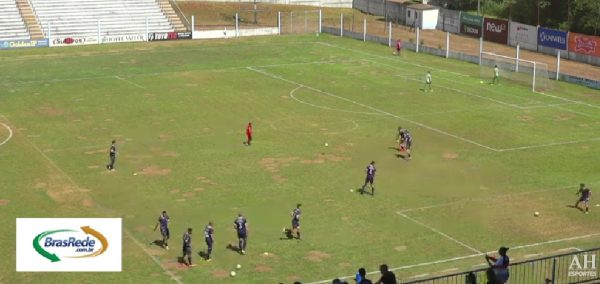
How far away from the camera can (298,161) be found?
5175 cm

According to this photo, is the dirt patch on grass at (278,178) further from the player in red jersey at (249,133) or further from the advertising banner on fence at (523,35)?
the advertising banner on fence at (523,35)

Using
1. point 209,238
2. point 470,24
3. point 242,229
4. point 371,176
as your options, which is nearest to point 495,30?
point 470,24

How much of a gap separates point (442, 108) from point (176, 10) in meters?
48.7

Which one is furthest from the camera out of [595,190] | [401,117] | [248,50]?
[248,50]

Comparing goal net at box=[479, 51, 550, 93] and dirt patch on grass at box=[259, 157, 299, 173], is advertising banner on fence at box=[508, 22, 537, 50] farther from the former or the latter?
dirt patch on grass at box=[259, 157, 299, 173]

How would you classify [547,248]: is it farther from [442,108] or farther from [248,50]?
[248,50]

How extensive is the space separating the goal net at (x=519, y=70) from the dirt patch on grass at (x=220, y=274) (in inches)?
1652

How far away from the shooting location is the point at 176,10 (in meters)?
107

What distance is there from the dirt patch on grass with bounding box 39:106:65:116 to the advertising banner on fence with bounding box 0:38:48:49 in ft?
89.7

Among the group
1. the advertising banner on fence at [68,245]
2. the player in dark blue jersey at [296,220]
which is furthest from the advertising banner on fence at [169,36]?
the advertising banner on fence at [68,245]

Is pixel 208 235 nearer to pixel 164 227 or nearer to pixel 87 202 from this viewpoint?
pixel 164 227

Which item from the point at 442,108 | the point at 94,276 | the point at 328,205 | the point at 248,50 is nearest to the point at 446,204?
the point at 328,205

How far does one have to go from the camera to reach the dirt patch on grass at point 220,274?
35.3m

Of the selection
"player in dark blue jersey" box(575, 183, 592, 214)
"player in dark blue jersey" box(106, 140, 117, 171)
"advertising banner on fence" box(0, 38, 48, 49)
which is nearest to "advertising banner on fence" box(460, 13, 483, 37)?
"advertising banner on fence" box(0, 38, 48, 49)
